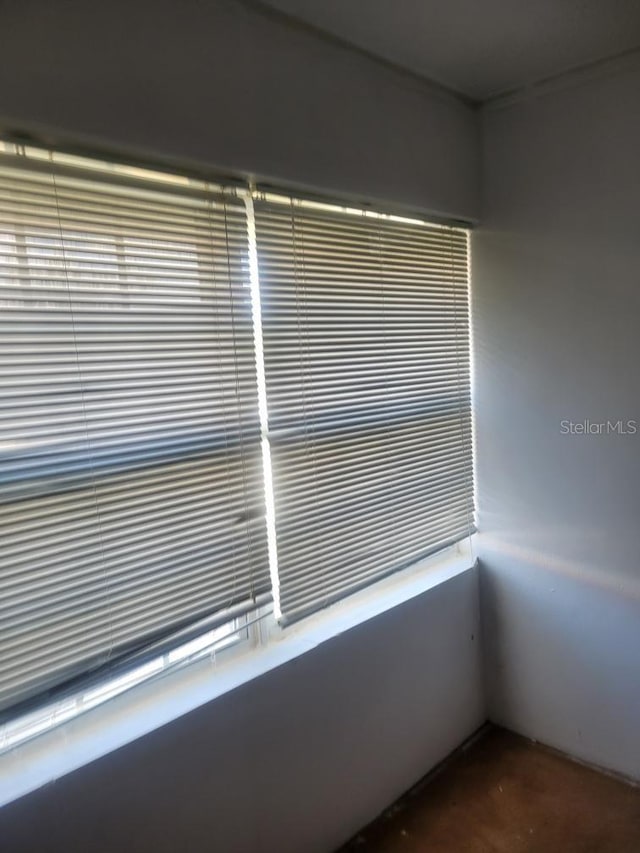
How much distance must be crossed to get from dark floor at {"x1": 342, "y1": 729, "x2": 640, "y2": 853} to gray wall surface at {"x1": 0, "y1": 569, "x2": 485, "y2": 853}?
81 mm

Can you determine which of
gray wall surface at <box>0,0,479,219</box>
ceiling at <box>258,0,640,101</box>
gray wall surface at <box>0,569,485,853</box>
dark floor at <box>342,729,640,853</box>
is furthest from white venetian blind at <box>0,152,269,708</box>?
dark floor at <box>342,729,640,853</box>

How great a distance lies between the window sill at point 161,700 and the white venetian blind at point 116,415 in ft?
0.59

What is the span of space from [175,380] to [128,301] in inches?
8.9

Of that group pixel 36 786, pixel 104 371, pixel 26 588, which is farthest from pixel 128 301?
pixel 36 786

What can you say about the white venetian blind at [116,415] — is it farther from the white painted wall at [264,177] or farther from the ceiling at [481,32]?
the ceiling at [481,32]

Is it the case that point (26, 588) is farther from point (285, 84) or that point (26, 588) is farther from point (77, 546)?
point (285, 84)

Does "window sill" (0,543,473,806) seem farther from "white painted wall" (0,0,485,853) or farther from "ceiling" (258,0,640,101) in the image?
"ceiling" (258,0,640,101)

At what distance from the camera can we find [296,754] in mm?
1881

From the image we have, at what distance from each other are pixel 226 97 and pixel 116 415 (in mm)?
896

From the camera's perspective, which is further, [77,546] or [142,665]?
[142,665]

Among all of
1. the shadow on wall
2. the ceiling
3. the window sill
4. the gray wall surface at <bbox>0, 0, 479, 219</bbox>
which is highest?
the ceiling

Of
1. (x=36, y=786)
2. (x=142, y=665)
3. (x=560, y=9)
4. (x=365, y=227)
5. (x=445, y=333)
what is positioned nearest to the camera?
(x=36, y=786)

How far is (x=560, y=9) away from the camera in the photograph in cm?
178

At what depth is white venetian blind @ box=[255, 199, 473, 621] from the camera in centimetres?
187
